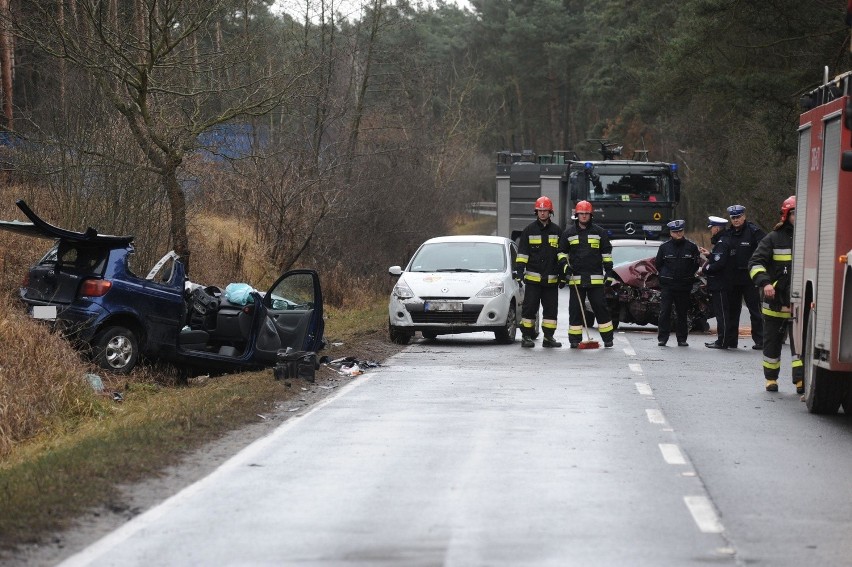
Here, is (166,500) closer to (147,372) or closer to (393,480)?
(393,480)

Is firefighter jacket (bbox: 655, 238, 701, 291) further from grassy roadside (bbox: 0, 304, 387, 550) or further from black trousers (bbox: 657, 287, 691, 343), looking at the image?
grassy roadside (bbox: 0, 304, 387, 550)

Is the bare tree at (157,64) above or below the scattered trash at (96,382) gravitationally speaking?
above

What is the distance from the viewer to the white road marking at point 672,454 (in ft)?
29.3

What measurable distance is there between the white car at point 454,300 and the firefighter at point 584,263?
3.24ft

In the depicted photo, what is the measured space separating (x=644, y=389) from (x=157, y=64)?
8769 millimetres

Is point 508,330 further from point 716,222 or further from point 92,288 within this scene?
point 92,288

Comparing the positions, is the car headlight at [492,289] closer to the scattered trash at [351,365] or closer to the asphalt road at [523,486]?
the scattered trash at [351,365]

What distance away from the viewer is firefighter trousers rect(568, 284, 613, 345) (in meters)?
18.6

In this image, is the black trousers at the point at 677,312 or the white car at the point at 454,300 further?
the black trousers at the point at 677,312

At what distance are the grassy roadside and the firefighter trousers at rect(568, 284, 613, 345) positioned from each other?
556 centimetres

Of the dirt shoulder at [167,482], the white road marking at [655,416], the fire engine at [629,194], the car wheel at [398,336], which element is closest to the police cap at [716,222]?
the car wheel at [398,336]

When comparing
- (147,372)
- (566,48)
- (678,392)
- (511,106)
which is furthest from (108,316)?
(511,106)

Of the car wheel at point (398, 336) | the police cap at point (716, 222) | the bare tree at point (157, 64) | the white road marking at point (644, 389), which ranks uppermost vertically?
the bare tree at point (157, 64)

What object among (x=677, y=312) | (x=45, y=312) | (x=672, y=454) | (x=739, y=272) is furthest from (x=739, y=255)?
(x=672, y=454)
